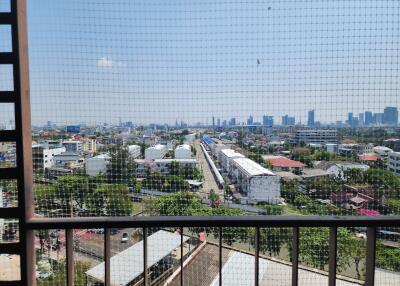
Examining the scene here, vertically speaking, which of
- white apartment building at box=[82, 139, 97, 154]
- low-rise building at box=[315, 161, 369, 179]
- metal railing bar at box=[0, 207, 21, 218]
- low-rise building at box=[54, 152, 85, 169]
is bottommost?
metal railing bar at box=[0, 207, 21, 218]

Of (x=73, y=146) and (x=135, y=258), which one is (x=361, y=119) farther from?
(x=73, y=146)

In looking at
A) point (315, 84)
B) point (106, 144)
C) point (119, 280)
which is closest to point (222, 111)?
point (315, 84)

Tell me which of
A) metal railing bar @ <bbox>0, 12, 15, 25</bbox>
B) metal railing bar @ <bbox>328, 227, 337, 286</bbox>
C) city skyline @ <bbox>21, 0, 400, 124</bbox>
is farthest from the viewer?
city skyline @ <bbox>21, 0, 400, 124</bbox>

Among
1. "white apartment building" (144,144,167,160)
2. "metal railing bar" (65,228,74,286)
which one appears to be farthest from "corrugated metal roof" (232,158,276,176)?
"metal railing bar" (65,228,74,286)

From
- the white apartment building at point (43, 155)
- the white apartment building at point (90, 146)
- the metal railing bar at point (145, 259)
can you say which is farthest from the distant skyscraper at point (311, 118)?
the white apartment building at point (43, 155)

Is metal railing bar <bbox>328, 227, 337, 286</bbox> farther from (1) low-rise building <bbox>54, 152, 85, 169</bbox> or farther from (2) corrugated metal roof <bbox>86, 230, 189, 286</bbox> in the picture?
(1) low-rise building <bbox>54, 152, 85, 169</bbox>

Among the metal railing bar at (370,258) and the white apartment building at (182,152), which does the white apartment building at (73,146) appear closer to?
the white apartment building at (182,152)

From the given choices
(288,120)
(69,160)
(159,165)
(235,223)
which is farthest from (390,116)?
(69,160)
